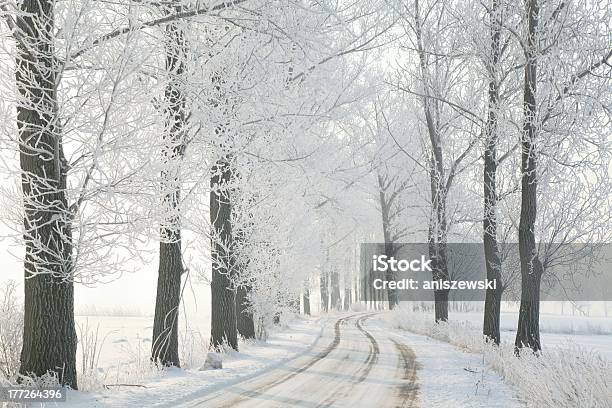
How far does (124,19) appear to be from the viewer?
7426 millimetres

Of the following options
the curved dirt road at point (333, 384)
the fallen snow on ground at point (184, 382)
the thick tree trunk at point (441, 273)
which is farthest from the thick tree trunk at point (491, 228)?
the fallen snow on ground at point (184, 382)

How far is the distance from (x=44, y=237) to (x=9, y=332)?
1.83 m

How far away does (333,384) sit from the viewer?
9.73 m

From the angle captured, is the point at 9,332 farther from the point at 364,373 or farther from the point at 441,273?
the point at 441,273

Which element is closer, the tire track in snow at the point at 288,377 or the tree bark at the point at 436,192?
the tire track in snow at the point at 288,377

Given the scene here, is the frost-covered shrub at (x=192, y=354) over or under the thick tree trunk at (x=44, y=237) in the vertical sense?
under

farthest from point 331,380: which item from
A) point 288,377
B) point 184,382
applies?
point 184,382

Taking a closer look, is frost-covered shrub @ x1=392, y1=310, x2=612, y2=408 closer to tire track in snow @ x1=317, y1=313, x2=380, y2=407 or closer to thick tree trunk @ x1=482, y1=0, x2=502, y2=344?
tire track in snow @ x1=317, y1=313, x2=380, y2=407

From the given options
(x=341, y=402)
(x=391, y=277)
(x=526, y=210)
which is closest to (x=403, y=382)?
(x=341, y=402)

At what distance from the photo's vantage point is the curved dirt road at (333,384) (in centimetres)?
818

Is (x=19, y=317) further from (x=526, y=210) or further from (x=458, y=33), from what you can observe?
(x=458, y=33)

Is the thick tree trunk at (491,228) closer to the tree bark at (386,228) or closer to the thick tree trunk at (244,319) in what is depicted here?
the thick tree trunk at (244,319)

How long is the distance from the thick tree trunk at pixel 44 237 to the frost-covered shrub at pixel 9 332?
0.59 metres

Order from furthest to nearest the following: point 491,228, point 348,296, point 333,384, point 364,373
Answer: point 348,296 < point 491,228 < point 364,373 < point 333,384
